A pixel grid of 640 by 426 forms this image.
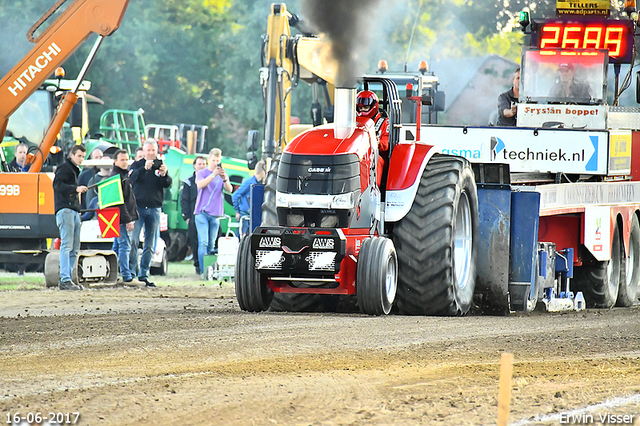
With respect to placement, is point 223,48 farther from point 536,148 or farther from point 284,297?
point 284,297

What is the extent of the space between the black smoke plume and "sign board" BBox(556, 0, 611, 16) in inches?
208

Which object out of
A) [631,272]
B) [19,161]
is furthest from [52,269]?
[631,272]

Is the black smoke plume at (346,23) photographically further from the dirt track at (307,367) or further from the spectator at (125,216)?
the spectator at (125,216)

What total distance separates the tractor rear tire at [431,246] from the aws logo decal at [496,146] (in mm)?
2190

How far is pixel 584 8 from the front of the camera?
55.9ft

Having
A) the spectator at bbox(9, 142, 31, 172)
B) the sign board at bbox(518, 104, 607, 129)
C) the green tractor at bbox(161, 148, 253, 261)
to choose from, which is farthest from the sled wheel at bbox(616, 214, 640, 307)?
the green tractor at bbox(161, 148, 253, 261)

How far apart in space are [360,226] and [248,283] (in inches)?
43.5

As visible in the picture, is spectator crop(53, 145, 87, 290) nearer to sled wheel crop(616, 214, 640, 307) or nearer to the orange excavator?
the orange excavator

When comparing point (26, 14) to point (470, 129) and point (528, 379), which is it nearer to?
point (470, 129)

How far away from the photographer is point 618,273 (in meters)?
13.7

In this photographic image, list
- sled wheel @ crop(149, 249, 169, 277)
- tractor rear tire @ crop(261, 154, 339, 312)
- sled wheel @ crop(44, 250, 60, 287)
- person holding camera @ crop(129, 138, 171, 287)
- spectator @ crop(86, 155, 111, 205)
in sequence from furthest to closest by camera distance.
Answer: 1. sled wheel @ crop(149, 249, 169, 277)
2. spectator @ crop(86, 155, 111, 205)
3. person holding camera @ crop(129, 138, 171, 287)
4. sled wheel @ crop(44, 250, 60, 287)
5. tractor rear tire @ crop(261, 154, 339, 312)

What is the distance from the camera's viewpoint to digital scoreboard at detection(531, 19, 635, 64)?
16031 mm

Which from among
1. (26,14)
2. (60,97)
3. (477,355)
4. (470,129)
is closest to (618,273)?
(470,129)

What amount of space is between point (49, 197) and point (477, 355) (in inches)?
370
